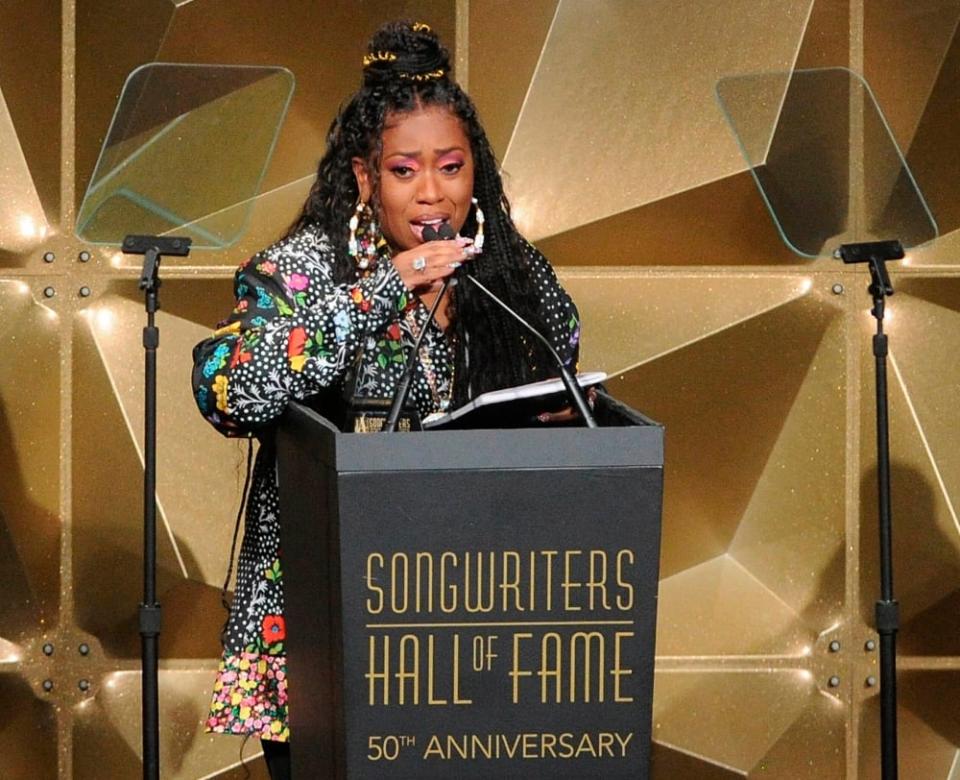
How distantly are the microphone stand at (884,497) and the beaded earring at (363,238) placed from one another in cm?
158

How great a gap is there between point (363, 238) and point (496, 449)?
0.68m

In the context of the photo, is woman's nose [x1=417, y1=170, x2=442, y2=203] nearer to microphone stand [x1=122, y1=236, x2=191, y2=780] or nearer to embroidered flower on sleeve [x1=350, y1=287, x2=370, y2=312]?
embroidered flower on sleeve [x1=350, y1=287, x2=370, y2=312]

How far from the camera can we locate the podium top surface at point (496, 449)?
1655 millimetres

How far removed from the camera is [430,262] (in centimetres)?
196

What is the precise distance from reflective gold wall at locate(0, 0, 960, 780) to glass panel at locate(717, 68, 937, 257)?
63 mm

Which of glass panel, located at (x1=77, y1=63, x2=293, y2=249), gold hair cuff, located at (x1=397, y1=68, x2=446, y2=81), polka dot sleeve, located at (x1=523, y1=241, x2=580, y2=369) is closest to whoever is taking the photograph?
gold hair cuff, located at (x1=397, y1=68, x2=446, y2=81)

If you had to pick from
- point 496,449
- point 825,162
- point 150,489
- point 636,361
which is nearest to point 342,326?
point 496,449

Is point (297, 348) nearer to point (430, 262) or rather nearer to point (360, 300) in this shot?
point (360, 300)

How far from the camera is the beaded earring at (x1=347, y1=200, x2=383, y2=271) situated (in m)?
2.26

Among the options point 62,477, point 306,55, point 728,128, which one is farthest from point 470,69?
point 62,477

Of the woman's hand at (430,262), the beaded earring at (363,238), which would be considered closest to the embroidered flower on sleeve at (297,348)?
the woman's hand at (430,262)

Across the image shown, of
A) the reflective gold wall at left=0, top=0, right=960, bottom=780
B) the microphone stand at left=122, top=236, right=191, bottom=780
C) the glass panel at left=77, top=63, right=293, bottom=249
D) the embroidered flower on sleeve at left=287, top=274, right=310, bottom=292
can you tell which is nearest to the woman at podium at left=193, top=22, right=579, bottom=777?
the embroidered flower on sleeve at left=287, top=274, right=310, bottom=292

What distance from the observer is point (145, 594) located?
360cm

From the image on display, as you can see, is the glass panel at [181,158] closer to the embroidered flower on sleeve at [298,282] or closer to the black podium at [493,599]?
the embroidered flower on sleeve at [298,282]
